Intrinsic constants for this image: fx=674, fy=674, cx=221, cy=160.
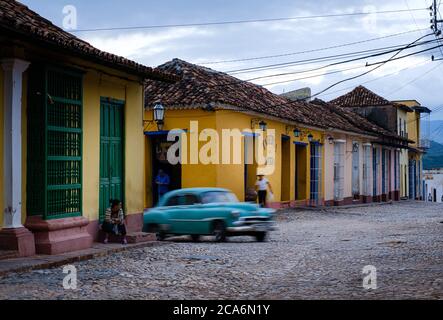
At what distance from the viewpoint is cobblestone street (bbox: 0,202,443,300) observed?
759 centimetres

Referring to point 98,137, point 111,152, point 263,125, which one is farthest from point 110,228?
point 263,125

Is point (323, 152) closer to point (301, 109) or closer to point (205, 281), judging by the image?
point (301, 109)

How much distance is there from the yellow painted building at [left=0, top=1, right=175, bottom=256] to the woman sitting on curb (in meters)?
0.23

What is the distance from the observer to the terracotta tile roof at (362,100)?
42.4 m

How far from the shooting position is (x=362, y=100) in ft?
141

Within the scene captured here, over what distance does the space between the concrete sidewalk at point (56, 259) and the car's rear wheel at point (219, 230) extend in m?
2.03

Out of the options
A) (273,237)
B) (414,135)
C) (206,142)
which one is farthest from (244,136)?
(414,135)

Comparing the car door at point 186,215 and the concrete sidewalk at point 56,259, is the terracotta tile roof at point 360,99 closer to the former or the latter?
the car door at point 186,215

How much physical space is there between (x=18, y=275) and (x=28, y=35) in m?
3.36

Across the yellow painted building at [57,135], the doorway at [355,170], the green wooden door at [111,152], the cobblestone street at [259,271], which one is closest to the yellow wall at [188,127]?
the cobblestone street at [259,271]

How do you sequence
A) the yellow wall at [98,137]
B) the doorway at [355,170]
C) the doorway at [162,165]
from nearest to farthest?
the yellow wall at [98,137] < the doorway at [162,165] < the doorway at [355,170]

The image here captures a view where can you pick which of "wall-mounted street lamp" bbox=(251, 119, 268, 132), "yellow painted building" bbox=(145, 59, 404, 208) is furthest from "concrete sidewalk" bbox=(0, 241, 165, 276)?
"wall-mounted street lamp" bbox=(251, 119, 268, 132)
